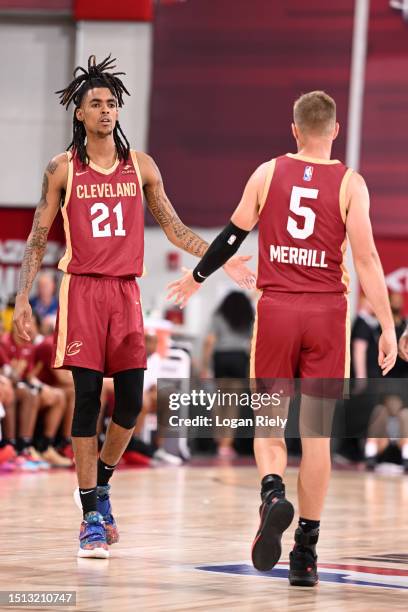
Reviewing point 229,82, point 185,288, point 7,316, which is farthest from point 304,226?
point 229,82

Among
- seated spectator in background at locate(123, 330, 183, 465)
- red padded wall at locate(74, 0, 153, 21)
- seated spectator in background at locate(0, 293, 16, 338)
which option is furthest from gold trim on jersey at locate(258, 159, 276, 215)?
red padded wall at locate(74, 0, 153, 21)

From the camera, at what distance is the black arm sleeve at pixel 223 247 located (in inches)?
198

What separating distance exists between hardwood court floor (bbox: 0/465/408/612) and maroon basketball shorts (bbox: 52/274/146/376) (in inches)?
33.7

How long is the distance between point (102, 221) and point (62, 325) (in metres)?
0.49

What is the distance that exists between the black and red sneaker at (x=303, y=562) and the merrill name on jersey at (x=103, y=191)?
1.75 metres

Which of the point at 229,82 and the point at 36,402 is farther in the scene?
the point at 229,82

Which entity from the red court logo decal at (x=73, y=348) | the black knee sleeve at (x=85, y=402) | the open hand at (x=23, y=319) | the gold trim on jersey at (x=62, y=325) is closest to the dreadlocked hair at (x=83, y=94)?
the gold trim on jersey at (x=62, y=325)

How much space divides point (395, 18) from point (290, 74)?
5.03 feet

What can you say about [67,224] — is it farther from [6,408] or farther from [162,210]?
[6,408]

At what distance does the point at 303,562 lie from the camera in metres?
4.82

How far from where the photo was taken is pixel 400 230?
16469 mm

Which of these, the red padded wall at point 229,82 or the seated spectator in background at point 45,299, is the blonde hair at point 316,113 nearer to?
the seated spectator in background at point 45,299

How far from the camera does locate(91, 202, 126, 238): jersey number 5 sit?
5617mm

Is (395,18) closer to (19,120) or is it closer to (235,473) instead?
(19,120)
